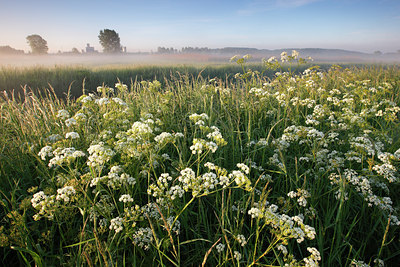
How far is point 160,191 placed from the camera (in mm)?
1692

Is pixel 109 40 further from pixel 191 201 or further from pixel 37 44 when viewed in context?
pixel 191 201

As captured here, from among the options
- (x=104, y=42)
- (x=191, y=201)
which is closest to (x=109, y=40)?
(x=104, y=42)

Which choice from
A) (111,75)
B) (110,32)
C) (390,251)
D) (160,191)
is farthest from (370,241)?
(110,32)

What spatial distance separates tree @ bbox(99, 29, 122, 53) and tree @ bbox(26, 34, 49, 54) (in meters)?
25.1

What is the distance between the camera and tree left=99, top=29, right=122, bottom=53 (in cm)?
8719

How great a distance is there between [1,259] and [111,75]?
43.7 feet

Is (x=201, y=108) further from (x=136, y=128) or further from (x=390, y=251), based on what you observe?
(x=390, y=251)

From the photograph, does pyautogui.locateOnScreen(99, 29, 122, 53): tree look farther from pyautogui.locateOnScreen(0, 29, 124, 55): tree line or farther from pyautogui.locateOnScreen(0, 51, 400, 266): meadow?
pyautogui.locateOnScreen(0, 51, 400, 266): meadow

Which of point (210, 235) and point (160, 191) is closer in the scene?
point (160, 191)

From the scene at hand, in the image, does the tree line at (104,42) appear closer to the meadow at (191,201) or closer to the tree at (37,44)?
the tree at (37,44)

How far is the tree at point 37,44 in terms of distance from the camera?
8812 centimetres

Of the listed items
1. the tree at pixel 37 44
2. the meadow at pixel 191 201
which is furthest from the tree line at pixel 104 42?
the meadow at pixel 191 201

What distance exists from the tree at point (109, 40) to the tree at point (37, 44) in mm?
25091

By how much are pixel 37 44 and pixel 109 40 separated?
30973mm
